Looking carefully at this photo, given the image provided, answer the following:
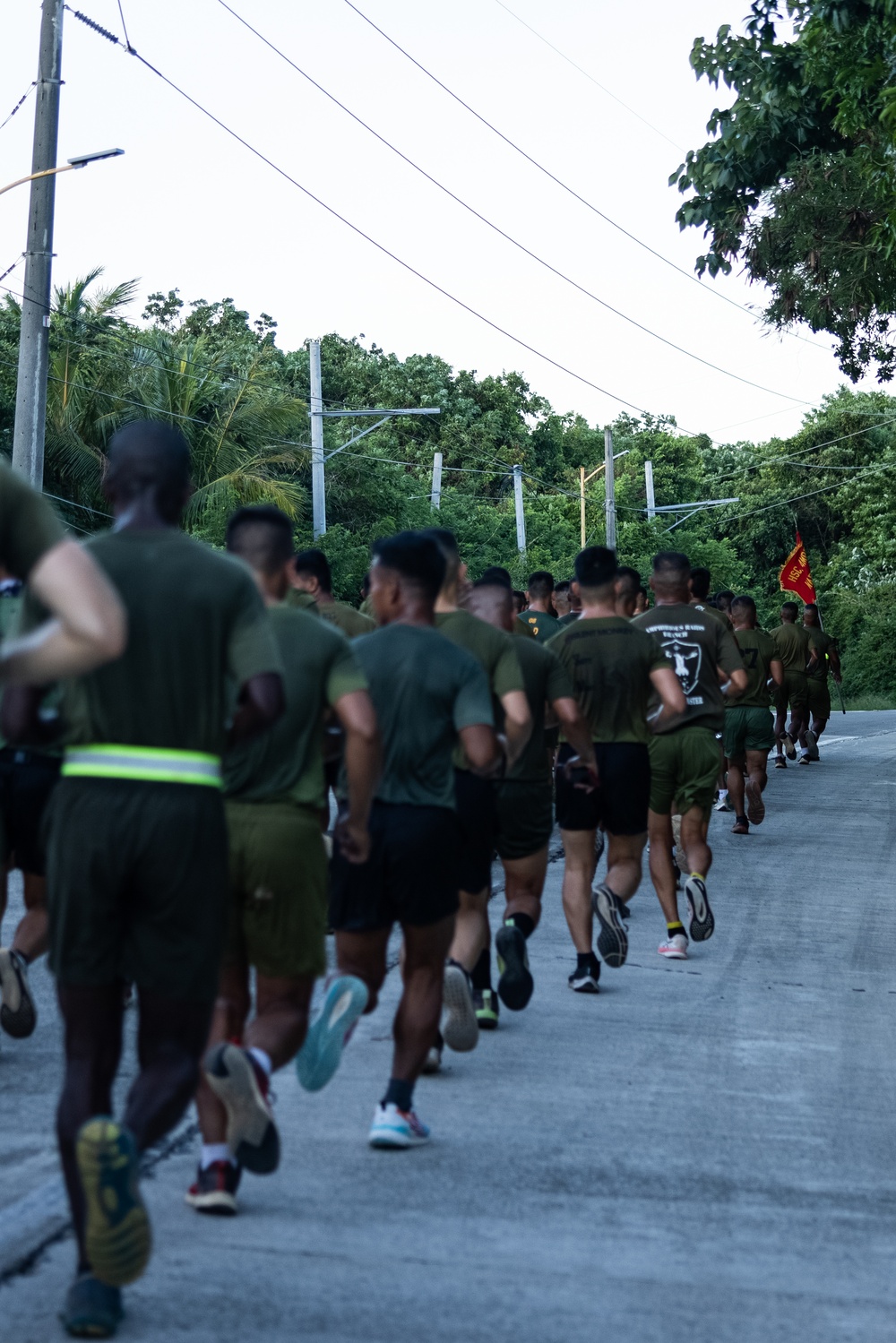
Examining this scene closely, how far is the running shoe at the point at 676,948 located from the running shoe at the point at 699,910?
2.4 inches

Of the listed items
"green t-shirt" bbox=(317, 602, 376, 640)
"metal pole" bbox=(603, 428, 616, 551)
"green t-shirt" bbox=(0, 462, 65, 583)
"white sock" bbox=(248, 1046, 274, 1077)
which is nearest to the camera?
"green t-shirt" bbox=(0, 462, 65, 583)

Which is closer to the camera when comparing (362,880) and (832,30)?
(362,880)

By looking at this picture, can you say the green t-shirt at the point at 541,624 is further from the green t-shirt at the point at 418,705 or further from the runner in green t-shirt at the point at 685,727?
the green t-shirt at the point at 418,705

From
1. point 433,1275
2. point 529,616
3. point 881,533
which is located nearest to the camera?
point 433,1275

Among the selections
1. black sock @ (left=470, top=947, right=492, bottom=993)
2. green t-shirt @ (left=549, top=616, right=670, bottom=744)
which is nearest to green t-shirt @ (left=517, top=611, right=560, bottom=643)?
green t-shirt @ (left=549, top=616, right=670, bottom=744)

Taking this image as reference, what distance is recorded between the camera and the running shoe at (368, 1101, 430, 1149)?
5559 mm

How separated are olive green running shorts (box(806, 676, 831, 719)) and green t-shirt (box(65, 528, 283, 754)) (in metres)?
18.8

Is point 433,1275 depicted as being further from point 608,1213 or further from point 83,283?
point 83,283

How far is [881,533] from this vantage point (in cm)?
4750

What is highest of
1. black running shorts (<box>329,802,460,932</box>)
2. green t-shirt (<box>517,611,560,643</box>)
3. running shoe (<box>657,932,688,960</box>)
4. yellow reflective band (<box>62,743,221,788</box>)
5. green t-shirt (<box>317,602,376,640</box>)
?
green t-shirt (<box>517,611,560,643</box>)

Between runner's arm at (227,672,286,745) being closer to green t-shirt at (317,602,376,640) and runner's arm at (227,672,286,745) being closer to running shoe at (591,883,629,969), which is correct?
running shoe at (591,883,629,969)

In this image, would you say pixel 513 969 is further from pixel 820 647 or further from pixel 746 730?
pixel 820 647

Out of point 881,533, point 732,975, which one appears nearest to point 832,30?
point 732,975

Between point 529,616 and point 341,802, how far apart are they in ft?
23.4
